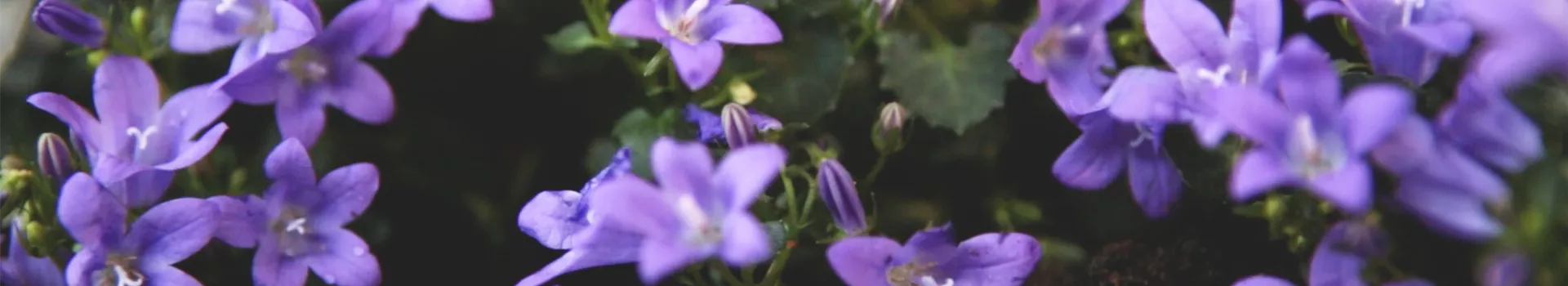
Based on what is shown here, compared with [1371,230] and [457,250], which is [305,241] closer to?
[457,250]

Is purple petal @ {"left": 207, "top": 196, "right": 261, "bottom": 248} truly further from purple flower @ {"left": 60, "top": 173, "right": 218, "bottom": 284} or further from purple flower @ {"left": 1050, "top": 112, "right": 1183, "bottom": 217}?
purple flower @ {"left": 1050, "top": 112, "right": 1183, "bottom": 217}

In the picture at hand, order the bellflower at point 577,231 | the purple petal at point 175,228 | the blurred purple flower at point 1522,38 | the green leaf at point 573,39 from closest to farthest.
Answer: the blurred purple flower at point 1522,38, the bellflower at point 577,231, the purple petal at point 175,228, the green leaf at point 573,39

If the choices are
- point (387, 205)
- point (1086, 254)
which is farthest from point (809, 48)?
point (387, 205)

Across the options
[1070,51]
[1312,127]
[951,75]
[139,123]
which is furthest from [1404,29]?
[139,123]

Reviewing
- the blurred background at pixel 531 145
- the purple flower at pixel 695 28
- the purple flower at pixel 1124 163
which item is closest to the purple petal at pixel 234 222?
the blurred background at pixel 531 145

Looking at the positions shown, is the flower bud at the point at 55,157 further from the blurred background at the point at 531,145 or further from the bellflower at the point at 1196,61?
the bellflower at the point at 1196,61

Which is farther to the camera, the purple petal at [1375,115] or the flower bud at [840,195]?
the flower bud at [840,195]

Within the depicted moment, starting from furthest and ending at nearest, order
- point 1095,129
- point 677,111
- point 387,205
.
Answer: point 387,205 → point 677,111 → point 1095,129
